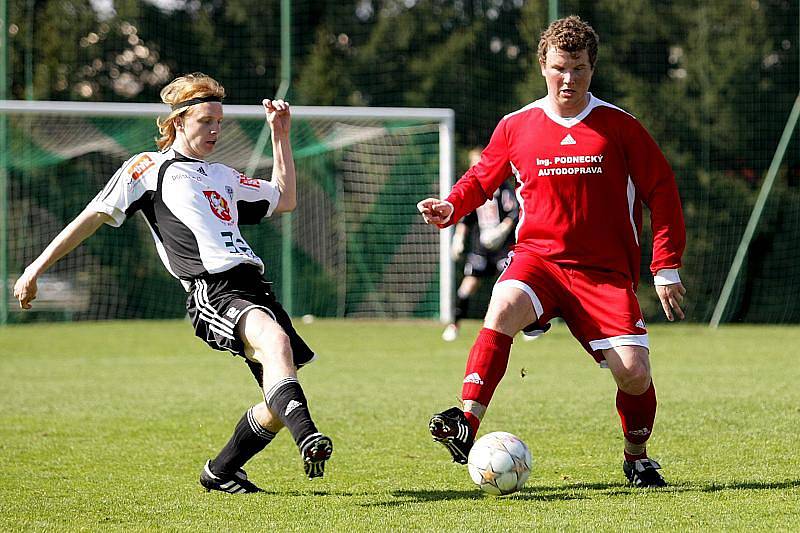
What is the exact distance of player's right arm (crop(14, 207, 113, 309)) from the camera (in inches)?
195

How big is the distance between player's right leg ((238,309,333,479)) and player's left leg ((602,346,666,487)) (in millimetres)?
1301

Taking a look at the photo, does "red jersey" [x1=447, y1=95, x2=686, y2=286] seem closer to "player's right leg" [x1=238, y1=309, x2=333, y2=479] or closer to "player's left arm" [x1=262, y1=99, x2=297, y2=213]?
→ "player's left arm" [x1=262, y1=99, x2=297, y2=213]

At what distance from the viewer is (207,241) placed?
5035 mm

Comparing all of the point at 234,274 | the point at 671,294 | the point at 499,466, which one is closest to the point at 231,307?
the point at 234,274

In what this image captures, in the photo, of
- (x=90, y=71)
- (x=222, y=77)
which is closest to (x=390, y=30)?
(x=222, y=77)

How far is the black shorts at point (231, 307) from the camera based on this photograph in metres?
4.88

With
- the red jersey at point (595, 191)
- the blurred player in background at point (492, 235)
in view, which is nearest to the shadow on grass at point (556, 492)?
the red jersey at point (595, 191)

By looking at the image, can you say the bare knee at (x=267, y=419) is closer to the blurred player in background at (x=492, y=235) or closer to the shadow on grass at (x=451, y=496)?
the shadow on grass at (x=451, y=496)

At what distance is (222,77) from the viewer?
22.5 metres

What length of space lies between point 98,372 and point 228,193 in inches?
243

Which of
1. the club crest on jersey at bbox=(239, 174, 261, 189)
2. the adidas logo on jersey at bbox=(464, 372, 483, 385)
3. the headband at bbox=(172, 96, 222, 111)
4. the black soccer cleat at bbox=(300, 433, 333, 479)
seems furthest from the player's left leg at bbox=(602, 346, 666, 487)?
the headband at bbox=(172, 96, 222, 111)

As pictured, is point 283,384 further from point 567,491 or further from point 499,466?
point 567,491

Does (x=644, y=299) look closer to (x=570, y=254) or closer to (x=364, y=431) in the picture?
(x=364, y=431)

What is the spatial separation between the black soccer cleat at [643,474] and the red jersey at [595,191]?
814 mm
